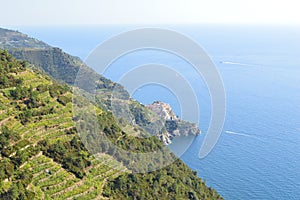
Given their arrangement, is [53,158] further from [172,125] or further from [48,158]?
[172,125]

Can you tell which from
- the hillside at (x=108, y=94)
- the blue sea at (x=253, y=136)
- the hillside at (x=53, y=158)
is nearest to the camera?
the hillside at (x=53, y=158)

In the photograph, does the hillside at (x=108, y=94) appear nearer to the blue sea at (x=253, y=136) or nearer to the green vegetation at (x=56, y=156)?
the blue sea at (x=253, y=136)

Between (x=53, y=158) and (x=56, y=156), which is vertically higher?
(x=56, y=156)

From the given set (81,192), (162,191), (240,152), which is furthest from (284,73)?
(81,192)

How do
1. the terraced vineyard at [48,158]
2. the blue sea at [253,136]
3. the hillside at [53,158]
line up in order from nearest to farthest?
the hillside at [53,158] → the terraced vineyard at [48,158] → the blue sea at [253,136]

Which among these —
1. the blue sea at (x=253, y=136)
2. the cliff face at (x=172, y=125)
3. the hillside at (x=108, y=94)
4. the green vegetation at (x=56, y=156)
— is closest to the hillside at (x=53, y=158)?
the green vegetation at (x=56, y=156)

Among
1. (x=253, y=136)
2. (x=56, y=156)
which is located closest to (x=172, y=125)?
(x=253, y=136)

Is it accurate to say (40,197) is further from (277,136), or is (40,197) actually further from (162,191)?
(277,136)

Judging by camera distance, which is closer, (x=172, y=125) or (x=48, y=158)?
(x=48, y=158)
